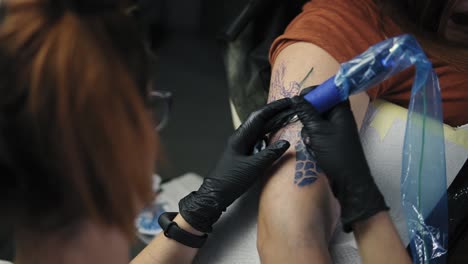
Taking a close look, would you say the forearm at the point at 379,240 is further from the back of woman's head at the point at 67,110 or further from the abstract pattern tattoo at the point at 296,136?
the back of woman's head at the point at 67,110

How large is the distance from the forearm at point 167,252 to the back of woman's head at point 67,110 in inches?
16.6

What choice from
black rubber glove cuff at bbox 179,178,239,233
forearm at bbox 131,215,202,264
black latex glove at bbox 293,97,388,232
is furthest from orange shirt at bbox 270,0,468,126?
forearm at bbox 131,215,202,264

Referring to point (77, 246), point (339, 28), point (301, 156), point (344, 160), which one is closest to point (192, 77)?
point (339, 28)

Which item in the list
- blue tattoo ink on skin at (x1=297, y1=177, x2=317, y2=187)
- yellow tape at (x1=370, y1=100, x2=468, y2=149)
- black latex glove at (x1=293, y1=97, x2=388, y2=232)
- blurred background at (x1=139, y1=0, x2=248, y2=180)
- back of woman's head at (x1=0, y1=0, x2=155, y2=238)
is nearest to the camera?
back of woman's head at (x1=0, y1=0, x2=155, y2=238)

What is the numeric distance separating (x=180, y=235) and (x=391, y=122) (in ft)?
1.64

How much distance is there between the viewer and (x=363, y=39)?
1.10 meters

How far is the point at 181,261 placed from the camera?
1.02 meters

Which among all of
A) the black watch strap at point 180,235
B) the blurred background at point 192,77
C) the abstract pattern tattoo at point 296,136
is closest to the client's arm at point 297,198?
the abstract pattern tattoo at point 296,136

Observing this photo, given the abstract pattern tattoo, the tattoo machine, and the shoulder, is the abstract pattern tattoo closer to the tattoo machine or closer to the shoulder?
the shoulder

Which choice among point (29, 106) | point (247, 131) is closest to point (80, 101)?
point (29, 106)

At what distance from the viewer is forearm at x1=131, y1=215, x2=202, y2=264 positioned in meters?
1.00

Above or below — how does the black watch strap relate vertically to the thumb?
below

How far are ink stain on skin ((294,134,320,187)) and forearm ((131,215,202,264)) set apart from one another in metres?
0.23

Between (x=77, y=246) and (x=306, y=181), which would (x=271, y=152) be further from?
(x=77, y=246)
